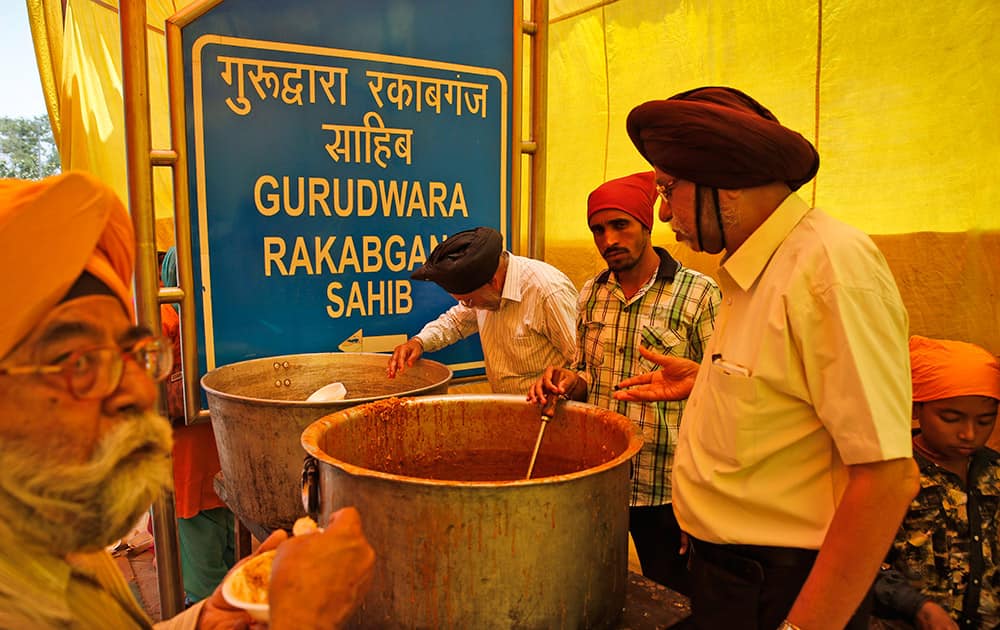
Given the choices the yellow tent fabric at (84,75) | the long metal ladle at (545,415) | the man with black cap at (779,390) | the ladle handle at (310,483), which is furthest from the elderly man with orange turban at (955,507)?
the yellow tent fabric at (84,75)

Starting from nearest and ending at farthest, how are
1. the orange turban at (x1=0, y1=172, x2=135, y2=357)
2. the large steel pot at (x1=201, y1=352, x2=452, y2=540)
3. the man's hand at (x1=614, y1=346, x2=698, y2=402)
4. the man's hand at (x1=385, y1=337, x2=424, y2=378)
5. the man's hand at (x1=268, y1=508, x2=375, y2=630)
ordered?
the orange turban at (x1=0, y1=172, x2=135, y2=357)
the man's hand at (x1=268, y1=508, x2=375, y2=630)
the man's hand at (x1=614, y1=346, x2=698, y2=402)
the large steel pot at (x1=201, y1=352, x2=452, y2=540)
the man's hand at (x1=385, y1=337, x2=424, y2=378)

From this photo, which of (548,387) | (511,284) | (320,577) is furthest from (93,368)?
(511,284)

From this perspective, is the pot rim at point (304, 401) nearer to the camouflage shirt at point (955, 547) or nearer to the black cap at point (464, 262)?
the black cap at point (464, 262)

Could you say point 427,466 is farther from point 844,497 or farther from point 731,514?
point 844,497

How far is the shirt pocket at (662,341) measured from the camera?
2359 millimetres

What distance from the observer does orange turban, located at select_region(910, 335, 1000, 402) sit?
2.12m

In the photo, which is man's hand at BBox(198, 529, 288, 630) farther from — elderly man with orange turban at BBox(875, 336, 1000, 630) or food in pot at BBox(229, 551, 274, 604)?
elderly man with orange turban at BBox(875, 336, 1000, 630)

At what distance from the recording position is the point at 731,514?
1419mm

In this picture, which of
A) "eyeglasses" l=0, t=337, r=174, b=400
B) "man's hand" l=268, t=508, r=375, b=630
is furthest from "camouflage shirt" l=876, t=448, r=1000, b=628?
"eyeglasses" l=0, t=337, r=174, b=400

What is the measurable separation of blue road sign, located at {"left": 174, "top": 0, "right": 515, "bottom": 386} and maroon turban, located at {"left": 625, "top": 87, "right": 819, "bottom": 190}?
1.57m

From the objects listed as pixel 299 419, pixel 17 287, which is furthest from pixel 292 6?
pixel 17 287

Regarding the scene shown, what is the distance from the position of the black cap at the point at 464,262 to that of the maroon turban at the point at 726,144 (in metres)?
1.21

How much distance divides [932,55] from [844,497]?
1764mm

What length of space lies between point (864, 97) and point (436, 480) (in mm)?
2141
